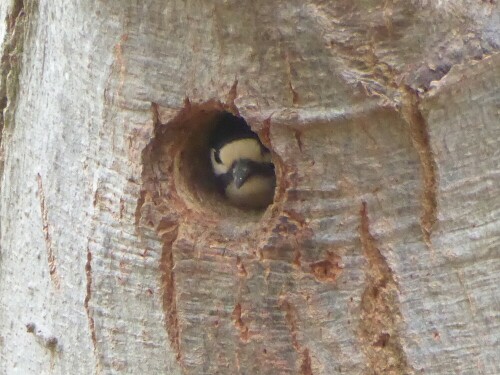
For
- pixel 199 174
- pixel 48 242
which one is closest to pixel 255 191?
pixel 199 174

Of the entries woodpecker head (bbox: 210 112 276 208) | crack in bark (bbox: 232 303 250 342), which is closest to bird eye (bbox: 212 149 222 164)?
woodpecker head (bbox: 210 112 276 208)

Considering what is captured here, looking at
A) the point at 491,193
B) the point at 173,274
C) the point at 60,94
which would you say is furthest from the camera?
the point at 60,94

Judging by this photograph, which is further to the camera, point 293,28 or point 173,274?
point 173,274

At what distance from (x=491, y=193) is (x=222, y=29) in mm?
611

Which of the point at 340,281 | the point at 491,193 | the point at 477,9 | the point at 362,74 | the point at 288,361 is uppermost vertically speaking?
the point at 477,9

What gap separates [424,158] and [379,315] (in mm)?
322

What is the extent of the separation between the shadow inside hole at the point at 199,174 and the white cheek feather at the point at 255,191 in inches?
11.5

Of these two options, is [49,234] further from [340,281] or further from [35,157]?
[340,281]

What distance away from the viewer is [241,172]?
279cm

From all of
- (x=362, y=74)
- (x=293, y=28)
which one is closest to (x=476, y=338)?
(x=362, y=74)

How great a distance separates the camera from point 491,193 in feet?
5.45

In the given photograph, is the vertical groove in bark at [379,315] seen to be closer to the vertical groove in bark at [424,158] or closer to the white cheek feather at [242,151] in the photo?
the vertical groove in bark at [424,158]

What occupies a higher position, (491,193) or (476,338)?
(491,193)

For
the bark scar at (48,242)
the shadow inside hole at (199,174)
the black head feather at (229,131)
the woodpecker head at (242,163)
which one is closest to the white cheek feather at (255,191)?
the woodpecker head at (242,163)
